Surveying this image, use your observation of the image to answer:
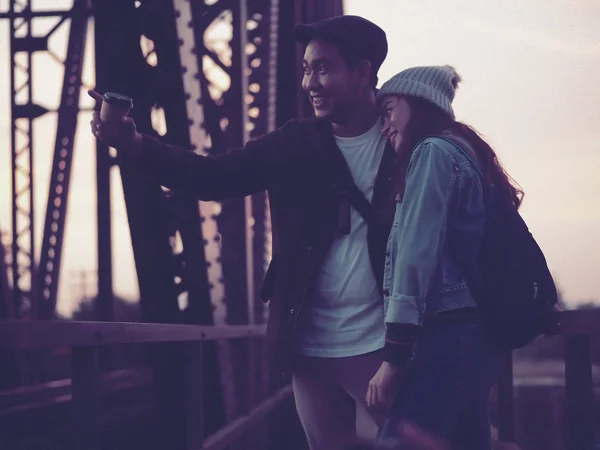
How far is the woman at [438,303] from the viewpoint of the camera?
86.9 inches

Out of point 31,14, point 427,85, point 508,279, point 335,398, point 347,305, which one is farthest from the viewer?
point 31,14

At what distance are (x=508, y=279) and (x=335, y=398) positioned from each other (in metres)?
0.84

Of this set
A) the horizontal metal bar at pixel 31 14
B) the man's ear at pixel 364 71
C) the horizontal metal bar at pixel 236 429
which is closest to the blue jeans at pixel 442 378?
the man's ear at pixel 364 71

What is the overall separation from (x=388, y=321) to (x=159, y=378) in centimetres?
197

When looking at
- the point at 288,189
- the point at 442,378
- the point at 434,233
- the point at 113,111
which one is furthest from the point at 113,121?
the point at 442,378

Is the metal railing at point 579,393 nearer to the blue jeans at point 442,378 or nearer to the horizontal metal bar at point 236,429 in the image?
the blue jeans at point 442,378

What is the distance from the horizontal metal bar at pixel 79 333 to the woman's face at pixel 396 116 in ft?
3.07

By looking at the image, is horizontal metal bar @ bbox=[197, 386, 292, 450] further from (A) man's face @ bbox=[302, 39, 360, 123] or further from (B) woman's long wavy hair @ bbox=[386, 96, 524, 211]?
(B) woman's long wavy hair @ bbox=[386, 96, 524, 211]

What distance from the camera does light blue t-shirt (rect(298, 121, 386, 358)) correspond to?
2791 mm

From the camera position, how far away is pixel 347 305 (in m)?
2.83

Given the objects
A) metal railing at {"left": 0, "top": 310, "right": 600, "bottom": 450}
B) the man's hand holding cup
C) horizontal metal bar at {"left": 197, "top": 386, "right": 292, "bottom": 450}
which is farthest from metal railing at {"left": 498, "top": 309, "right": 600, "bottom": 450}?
horizontal metal bar at {"left": 197, "top": 386, "right": 292, "bottom": 450}

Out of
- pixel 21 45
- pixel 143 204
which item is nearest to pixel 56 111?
pixel 21 45

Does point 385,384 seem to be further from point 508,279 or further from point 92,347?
point 92,347

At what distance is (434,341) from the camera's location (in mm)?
2236
